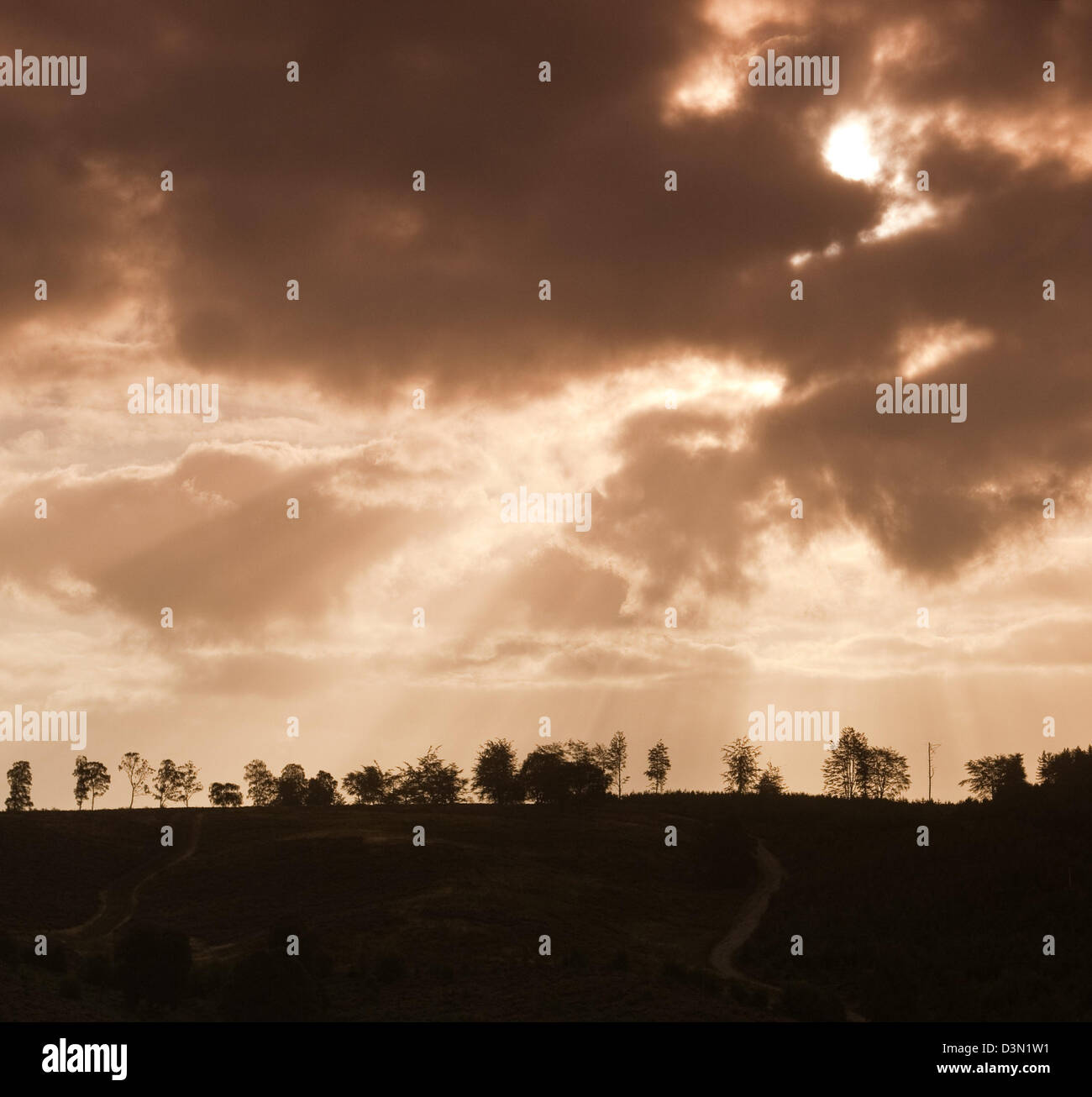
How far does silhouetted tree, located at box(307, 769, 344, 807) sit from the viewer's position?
178 m

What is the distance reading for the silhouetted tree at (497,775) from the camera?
469ft

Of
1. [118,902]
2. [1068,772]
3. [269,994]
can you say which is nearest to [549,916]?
[269,994]

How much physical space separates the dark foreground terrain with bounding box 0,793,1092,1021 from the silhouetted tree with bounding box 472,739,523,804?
26976 millimetres

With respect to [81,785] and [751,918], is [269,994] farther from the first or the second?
[81,785]

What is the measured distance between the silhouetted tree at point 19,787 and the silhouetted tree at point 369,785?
53.0m

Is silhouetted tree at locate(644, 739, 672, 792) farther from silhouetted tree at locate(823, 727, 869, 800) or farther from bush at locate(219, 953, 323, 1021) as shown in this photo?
bush at locate(219, 953, 323, 1021)

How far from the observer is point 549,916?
67062mm

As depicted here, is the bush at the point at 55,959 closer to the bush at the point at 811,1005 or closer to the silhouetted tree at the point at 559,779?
the bush at the point at 811,1005

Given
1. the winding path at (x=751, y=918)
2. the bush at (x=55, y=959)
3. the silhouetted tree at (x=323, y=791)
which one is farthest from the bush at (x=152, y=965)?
the silhouetted tree at (x=323, y=791)

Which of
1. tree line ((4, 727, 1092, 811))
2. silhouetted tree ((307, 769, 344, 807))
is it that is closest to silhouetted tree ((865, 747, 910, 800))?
tree line ((4, 727, 1092, 811))

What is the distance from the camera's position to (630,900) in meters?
76.1
